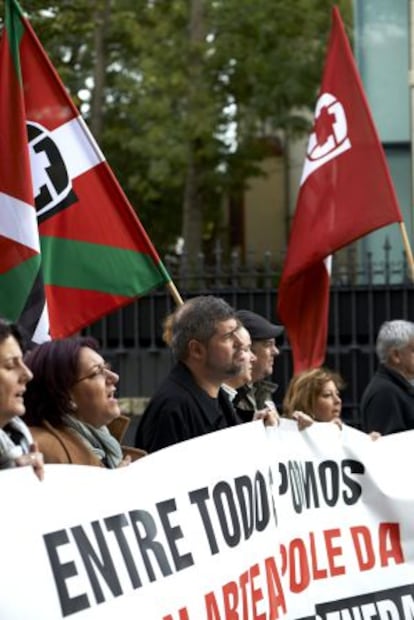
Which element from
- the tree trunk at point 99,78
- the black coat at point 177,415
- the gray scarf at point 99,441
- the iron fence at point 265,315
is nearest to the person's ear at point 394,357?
the black coat at point 177,415

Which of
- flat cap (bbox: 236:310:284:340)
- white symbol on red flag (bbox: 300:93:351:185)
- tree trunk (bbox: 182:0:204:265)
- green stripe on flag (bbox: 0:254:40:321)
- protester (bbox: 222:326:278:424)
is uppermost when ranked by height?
tree trunk (bbox: 182:0:204:265)

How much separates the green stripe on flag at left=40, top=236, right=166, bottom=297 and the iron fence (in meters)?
6.08

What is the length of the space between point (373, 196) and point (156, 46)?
22.3 m

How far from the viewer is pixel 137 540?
223 inches

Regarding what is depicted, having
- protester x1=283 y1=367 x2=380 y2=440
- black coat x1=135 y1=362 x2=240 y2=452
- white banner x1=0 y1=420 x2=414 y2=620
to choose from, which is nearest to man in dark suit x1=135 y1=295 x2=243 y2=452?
black coat x1=135 y1=362 x2=240 y2=452

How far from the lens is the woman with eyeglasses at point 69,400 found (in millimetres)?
6055

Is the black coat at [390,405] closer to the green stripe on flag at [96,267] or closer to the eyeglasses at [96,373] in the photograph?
the green stripe on flag at [96,267]

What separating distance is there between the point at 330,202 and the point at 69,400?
4.83 meters

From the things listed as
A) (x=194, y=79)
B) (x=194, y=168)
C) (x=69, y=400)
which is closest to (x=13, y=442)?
(x=69, y=400)

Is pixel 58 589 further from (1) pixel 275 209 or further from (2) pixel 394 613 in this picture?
(1) pixel 275 209

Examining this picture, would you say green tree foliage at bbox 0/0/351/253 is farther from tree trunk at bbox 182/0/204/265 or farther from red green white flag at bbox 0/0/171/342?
red green white flag at bbox 0/0/171/342

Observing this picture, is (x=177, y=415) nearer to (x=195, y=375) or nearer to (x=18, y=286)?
(x=195, y=375)

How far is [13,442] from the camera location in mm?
5449

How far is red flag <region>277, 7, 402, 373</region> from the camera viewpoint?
1053 cm
